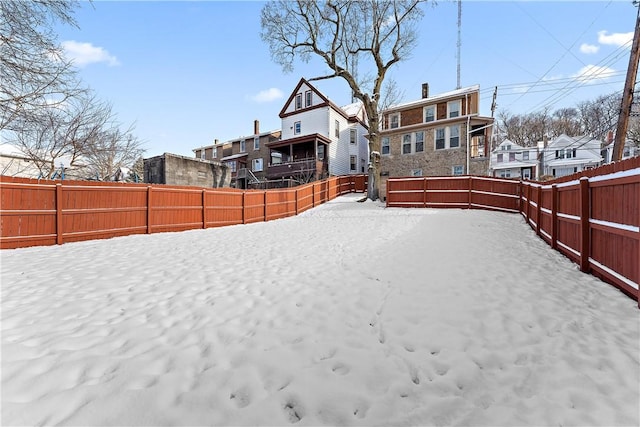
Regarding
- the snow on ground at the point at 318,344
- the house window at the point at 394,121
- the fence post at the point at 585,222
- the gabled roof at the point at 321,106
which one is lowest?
the snow on ground at the point at 318,344

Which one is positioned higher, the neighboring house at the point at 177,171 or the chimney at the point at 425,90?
the chimney at the point at 425,90

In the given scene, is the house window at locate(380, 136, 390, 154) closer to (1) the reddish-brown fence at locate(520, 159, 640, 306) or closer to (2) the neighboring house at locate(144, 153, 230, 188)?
(2) the neighboring house at locate(144, 153, 230, 188)

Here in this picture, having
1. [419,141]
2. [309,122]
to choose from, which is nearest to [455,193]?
[419,141]

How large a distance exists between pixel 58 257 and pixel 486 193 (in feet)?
52.5

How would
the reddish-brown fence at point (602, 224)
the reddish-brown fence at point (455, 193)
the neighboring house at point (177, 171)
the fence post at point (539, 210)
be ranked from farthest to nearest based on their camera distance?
the neighboring house at point (177, 171)
the reddish-brown fence at point (455, 193)
the fence post at point (539, 210)
the reddish-brown fence at point (602, 224)

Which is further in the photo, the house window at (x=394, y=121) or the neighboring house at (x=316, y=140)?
the house window at (x=394, y=121)

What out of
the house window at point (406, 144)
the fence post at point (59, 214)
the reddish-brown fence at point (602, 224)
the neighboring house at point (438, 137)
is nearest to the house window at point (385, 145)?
the neighboring house at point (438, 137)

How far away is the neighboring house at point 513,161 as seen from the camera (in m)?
37.1

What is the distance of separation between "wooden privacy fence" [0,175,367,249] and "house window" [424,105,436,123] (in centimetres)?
1759

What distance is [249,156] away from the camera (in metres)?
32.3

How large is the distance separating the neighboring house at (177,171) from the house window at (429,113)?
18030mm

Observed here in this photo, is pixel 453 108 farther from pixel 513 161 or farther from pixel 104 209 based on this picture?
pixel 104 209

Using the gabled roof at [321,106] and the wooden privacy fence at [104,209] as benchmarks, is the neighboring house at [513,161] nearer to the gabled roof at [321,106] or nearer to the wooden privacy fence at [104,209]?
the gabled roof at [321,106]

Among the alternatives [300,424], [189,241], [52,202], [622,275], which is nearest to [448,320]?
[300,424]
